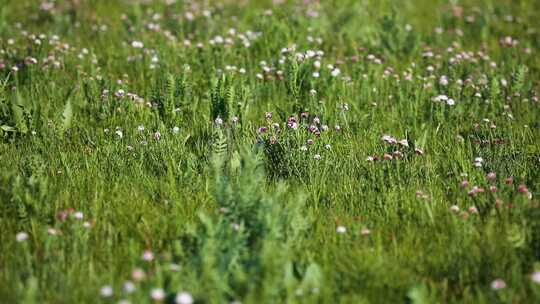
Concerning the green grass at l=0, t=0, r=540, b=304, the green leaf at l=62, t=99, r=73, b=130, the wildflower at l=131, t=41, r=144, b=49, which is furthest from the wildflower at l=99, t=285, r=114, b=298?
the wildflower at l=131, t=41, r=144, b=49

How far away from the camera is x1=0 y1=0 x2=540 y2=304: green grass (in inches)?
120

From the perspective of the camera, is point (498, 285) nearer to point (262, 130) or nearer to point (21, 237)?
point (262, 130)

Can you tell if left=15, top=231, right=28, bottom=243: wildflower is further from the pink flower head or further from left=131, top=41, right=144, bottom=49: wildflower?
left=131, top=41, right=144, bottom=49: wildflower

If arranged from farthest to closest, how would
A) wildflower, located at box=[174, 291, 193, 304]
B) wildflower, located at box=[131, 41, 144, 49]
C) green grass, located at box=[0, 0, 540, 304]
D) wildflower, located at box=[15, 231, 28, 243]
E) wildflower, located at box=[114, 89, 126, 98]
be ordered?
wildflower, located at box=[131, 41, 144, 49], wildflower, located at box=[114, 89, 126, 98], wildflower, located at box=[15, 231, 28, 243], green grass, located at box=[0, 0, 540, 304], wildflower, located at box=[174, 291, 193, 304]

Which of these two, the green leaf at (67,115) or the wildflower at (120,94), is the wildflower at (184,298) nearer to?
the green leaf at (67,115)

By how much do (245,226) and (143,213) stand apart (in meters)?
0.66

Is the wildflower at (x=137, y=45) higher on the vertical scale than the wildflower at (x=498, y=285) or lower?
higher

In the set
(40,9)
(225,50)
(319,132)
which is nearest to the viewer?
(319,132)

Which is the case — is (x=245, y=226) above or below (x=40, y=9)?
below

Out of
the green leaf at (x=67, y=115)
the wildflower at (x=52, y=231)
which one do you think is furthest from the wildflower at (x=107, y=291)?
the green leaf at (x=67, y=115)

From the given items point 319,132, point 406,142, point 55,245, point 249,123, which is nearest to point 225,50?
point 249,123

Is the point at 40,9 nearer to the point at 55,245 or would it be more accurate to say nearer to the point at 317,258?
the point at 55,245

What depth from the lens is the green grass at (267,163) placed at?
3053 mm

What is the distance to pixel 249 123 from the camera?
4.83m
